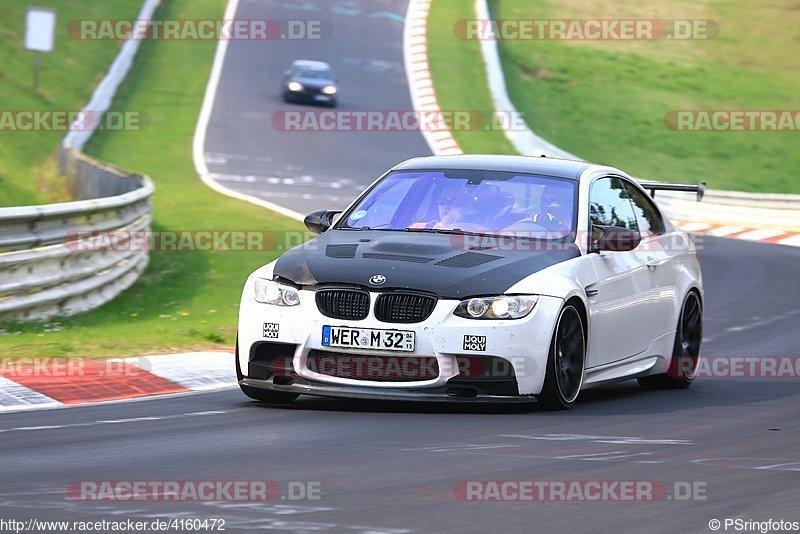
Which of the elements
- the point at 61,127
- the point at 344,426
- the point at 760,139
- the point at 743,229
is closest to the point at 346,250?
the point at 344,426

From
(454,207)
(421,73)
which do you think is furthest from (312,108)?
(454,207)

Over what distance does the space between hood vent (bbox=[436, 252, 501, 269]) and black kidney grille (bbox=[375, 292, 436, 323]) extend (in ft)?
1.03

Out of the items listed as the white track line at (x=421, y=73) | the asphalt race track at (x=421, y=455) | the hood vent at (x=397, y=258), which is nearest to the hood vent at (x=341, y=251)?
the hood vent at (x=397, y=258)

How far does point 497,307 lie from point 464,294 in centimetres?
20

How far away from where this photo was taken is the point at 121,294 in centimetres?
1562

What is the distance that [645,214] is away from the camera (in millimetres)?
10508

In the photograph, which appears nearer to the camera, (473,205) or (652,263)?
(473,205)

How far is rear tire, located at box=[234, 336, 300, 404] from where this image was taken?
8.80m

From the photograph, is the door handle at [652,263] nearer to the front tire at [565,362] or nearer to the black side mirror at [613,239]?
the black side mirror at [613,239]

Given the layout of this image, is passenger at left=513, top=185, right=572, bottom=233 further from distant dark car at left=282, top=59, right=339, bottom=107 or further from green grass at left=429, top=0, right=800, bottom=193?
distant dark car at left=282, top=59, right=339, bottom=107

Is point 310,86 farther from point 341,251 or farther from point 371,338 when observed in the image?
point 371,338

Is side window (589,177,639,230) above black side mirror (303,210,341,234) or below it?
above

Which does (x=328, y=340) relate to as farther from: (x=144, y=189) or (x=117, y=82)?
(x=117, y=82)

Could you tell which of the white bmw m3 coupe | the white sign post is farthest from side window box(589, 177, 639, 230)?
the white sign post
